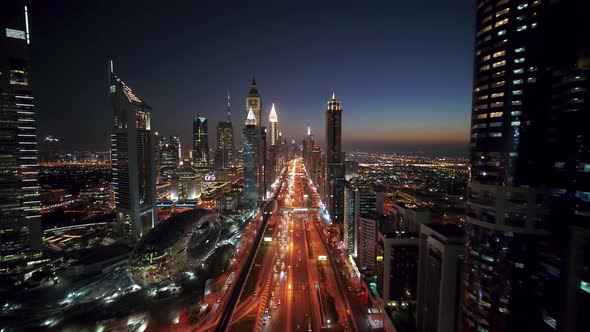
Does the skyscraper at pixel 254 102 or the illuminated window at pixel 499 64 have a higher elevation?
the skyscraper at pixel 254 102

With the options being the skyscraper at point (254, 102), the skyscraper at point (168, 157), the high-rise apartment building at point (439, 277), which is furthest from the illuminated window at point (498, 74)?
the skyscraper at point (168, 157)

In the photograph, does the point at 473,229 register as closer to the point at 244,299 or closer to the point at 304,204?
the point at 244,299

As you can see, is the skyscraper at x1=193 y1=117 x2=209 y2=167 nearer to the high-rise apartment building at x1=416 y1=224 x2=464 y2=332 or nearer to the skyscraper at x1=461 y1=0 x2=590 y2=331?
the high-rise apartment building at x1=416 y1=224 x2=464 y2=332

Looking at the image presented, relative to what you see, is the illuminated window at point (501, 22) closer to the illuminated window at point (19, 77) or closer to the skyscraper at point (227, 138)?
the illuminated window at point (19, 77)

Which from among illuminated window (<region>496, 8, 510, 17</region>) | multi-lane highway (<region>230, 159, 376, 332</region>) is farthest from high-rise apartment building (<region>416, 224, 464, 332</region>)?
illuminated window (<region>496, 8, 510, 17</region>)

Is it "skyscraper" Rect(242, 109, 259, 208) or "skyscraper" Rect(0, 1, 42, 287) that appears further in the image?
"skyscraper" Rect(242, 109, 259, 208)

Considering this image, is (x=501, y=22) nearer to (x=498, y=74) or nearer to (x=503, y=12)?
(x=503, y=12)
